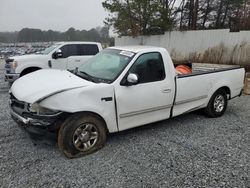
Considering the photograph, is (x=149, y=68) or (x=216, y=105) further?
(x=216, y=105)

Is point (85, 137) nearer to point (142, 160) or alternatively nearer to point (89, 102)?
point (89, 102)

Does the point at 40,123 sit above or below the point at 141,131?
above

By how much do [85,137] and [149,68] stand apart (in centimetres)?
167

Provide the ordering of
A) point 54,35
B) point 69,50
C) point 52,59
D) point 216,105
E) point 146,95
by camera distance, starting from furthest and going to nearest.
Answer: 1. point 54,35
2. point 69,50
3. point 52,59
4. point 216,105
5. point 146,95

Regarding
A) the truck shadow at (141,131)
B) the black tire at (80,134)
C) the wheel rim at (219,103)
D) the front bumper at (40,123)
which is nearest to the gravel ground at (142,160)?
the truck shadow at (141,131)

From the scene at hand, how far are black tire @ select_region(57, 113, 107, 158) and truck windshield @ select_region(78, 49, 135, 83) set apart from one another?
70cm

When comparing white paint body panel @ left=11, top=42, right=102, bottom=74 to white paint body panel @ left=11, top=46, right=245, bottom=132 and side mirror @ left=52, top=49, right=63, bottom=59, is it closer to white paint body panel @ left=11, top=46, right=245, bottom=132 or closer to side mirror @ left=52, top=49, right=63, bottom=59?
side mirror @ left=52, top=49, right=63, bottom=59

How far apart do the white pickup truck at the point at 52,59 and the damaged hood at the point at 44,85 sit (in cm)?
454

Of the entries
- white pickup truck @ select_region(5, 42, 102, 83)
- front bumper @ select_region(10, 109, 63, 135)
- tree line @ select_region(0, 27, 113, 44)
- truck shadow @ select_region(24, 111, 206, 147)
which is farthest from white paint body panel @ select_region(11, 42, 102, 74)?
tree line @ select_region(0, 27, 113, 44)

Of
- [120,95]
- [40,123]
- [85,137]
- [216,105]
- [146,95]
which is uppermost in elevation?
[120,95]

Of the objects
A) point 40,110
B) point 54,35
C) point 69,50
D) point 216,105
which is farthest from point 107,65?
point 54,35

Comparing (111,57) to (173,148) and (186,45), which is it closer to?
(173,148)

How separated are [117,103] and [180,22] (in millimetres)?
17721

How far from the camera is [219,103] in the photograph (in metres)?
5.37
